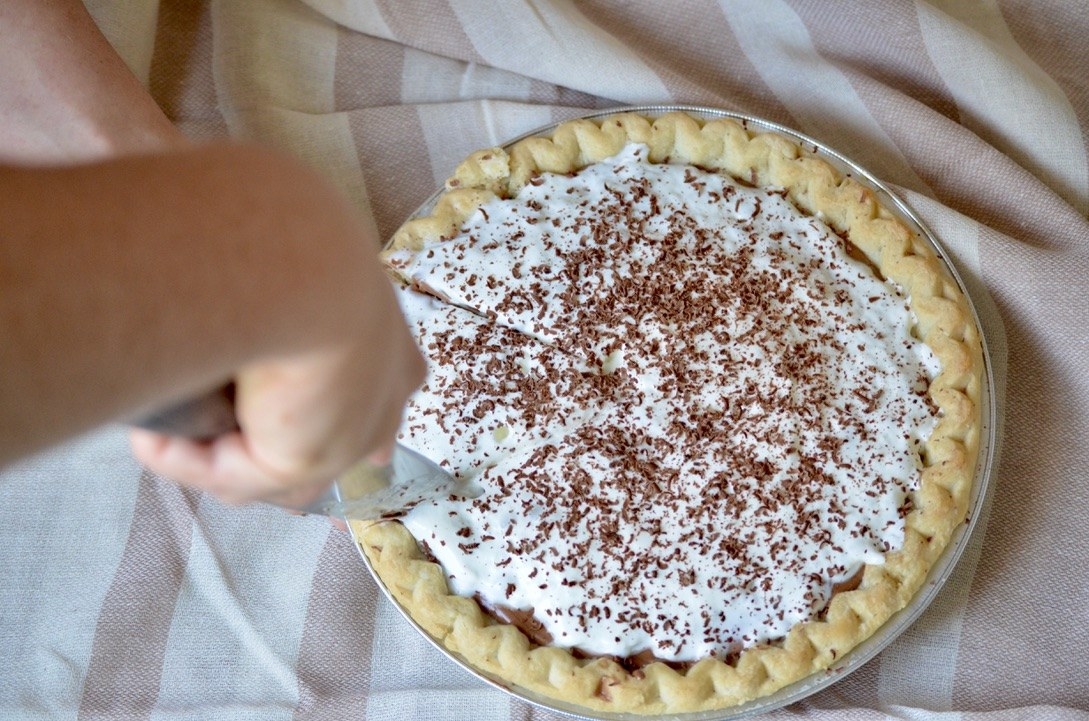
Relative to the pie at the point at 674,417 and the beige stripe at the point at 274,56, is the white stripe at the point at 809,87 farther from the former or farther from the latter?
the beige stripe at the point at 274,56

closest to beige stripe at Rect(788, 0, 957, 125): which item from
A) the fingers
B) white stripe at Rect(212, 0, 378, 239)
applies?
white stripe at Rect(212, 0, 378, 239)

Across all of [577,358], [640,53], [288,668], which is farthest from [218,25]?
[288,668]

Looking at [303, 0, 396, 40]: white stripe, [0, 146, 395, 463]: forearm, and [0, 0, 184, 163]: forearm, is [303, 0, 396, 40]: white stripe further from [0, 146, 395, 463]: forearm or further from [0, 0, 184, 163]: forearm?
[0, 146, 395, 463]: forearm

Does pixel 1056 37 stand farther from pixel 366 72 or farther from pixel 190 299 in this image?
pixel 190 299

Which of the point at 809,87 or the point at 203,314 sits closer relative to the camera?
the point at 203,314

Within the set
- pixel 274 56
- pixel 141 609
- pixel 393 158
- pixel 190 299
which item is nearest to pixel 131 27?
pixel 274 56

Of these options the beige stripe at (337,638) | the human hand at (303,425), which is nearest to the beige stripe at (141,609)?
the beige stripe at (337,638)

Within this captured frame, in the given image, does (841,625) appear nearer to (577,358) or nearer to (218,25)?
(577,358)
